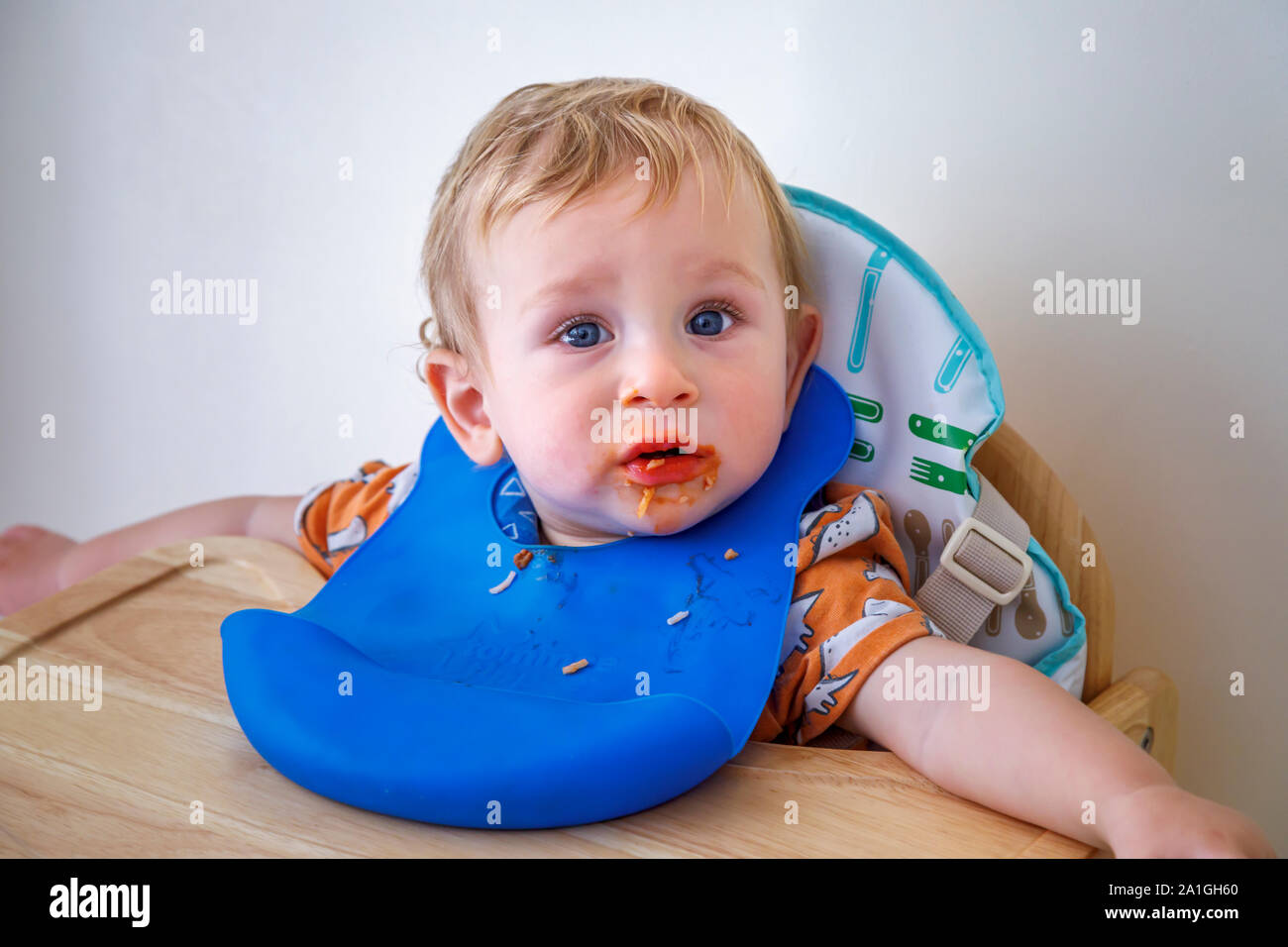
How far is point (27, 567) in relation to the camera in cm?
124

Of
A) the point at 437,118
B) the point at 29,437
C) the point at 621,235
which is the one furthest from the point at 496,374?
the point at 29,437

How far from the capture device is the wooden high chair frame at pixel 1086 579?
818mm

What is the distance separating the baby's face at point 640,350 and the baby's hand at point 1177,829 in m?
0.34

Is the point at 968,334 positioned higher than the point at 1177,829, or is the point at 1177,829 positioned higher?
the point at 968,334

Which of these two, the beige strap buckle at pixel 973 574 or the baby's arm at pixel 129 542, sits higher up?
the beige strap buckle at pixel 973 574

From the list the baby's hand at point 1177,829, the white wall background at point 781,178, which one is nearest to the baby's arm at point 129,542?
the white wall background at point 781,178

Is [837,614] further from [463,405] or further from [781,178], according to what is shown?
[781,178]

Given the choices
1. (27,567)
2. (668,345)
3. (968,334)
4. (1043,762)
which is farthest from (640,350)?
(27,567)

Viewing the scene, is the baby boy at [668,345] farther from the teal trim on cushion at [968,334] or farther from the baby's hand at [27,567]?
the baby's hand at [27,567]

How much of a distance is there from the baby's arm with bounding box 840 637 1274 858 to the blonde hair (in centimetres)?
31

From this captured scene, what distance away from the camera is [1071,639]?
805 millimetres

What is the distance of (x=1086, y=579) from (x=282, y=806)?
596mm
